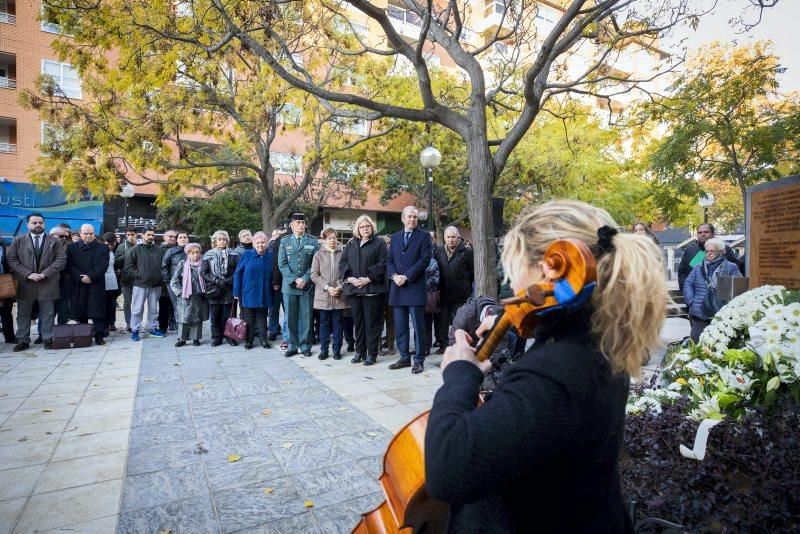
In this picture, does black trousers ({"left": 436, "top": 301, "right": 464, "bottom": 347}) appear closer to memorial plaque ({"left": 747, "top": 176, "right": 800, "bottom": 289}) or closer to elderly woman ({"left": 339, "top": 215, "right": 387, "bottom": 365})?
elderly woman ({"left": 339, "top": 215, "right": 387, "bottom": 365})

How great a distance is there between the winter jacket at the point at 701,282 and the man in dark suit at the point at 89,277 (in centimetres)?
996

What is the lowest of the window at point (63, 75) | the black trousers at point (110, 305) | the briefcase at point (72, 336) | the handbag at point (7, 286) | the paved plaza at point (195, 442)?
the paved plaza at point (195, 442)

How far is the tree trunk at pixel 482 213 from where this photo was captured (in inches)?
281

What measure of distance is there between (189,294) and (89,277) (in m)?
1.86

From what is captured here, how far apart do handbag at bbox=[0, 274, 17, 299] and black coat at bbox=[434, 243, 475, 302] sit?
7.13 metres

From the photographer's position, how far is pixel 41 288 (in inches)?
330

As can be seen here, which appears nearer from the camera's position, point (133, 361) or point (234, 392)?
point (234, 392)

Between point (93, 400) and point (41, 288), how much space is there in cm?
414

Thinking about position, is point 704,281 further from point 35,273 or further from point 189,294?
point 35,273

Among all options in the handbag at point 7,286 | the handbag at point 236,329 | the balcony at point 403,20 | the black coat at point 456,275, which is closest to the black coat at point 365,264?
the black coat at point 456,275

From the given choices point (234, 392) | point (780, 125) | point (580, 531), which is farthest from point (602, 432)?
point (780, 125)

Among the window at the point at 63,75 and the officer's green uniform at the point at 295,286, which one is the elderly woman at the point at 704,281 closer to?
the officer's green uniform at the point at 295,286

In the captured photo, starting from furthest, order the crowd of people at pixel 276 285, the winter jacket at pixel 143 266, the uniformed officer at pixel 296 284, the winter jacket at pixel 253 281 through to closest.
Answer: the winter jacket at pixel 143 266 → the winter jacket at pixel 253 281 → the uniformed officer at pixel 296 284 → the crowd of people at pixel 276 285

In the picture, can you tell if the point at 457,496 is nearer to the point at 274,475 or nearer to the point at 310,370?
the point at 274,475
